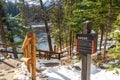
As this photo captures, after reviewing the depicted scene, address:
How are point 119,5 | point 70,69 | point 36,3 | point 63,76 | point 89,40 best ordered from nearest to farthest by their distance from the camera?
point 89,40, point 63,76, point 70,69, point 119,5, point 36,3

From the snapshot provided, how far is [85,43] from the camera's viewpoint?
588 cm

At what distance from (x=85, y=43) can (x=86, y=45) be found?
55 millimetres

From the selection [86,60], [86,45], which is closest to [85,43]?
[86,45]

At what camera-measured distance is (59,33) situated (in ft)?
103

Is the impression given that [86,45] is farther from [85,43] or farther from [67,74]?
[67,74]

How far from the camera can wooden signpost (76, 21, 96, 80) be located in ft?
18.9

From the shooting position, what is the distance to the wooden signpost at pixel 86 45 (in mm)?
5746

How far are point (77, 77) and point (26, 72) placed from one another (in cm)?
251

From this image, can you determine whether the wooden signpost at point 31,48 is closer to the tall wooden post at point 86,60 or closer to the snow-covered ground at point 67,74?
the snow-covered ground at point 67,74

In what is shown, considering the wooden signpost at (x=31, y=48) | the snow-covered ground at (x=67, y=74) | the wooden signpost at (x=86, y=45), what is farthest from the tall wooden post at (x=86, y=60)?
the snow-covered ground at (x=67, y=74)

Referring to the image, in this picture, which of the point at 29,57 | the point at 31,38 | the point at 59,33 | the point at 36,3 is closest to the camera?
the point at 31,38

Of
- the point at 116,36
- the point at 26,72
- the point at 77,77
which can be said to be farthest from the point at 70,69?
the point at 116,36

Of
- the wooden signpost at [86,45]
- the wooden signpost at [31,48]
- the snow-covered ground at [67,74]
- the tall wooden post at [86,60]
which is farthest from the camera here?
the snow-covered ground at [67,74]

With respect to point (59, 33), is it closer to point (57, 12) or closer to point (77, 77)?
point (57, 12)
